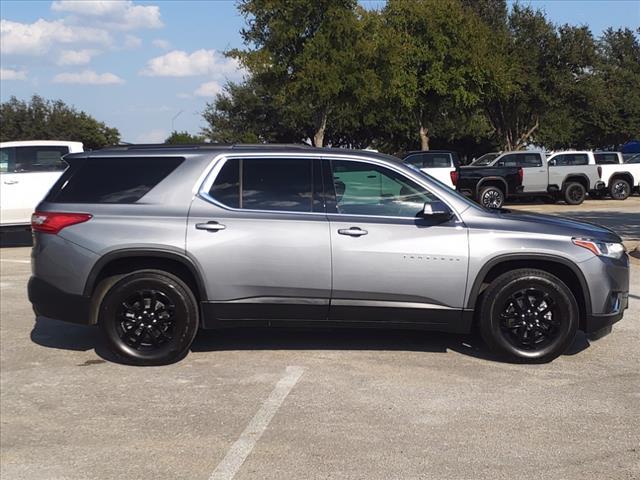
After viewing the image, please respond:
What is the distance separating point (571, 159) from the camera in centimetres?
2244

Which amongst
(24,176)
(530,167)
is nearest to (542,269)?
(24,176)

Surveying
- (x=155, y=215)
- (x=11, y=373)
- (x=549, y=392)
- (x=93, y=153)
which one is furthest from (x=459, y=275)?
(x=11, y=373)

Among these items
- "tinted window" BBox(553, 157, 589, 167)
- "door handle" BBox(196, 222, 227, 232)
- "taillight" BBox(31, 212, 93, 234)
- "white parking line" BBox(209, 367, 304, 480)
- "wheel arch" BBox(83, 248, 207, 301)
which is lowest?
"white parking line" BBox(209, 367, 304, 480)

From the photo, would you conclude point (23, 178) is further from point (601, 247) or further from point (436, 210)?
point (601, 247)

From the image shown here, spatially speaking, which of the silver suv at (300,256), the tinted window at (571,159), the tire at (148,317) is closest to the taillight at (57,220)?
the silver suv at (300,256)

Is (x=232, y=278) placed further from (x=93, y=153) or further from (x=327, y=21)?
(x=327, y=21)

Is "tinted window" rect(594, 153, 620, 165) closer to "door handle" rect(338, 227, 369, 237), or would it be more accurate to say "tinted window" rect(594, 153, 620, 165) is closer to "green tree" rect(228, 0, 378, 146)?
"green tree" rect(228, 0, 378, 146)

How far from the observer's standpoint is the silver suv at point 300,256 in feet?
17.9

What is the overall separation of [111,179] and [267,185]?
52.8 inches

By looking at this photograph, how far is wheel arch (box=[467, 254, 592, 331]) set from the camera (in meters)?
5.44

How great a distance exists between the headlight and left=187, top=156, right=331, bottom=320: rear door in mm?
2070

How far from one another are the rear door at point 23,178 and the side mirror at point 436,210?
32.1 feet

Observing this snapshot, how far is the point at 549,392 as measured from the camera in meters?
4.97

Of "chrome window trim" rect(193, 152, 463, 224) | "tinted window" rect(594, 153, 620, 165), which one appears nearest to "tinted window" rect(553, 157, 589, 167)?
"tinted window" rect(594, 153, 620, 165)
